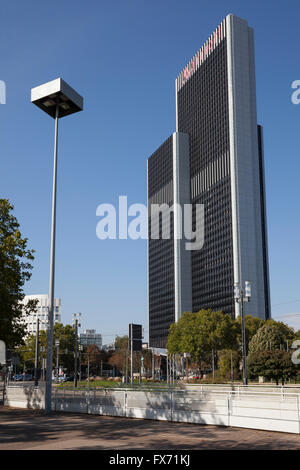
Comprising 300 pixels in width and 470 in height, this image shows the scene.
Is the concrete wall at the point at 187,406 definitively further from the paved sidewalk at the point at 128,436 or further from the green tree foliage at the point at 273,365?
the green tree foliage at the point at 273,365

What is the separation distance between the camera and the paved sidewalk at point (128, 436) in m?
14.0

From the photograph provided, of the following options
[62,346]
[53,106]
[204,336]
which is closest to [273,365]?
[53,106]

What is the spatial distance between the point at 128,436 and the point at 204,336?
272ft

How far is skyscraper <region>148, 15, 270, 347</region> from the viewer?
155 meters

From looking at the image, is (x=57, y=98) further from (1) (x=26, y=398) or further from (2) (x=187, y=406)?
(1) (x=26, y=398)

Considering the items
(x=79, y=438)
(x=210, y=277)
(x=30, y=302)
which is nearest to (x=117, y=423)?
(x=79, y=438)

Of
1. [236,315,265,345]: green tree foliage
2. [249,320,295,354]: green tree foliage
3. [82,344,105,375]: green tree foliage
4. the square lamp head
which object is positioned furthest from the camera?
[82,344,105,375]: green tree foliage

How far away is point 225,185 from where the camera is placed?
165 m

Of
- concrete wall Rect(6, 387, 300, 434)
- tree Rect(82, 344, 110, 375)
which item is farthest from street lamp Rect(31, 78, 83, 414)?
tree Rect(82, 344, 110, 375)

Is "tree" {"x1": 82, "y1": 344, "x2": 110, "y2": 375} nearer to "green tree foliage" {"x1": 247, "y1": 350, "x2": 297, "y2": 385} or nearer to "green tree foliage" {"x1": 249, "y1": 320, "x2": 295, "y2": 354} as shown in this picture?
"green tree foliage" {"x1": 249, "y1": 320, "x2": 295, "y2": 354}

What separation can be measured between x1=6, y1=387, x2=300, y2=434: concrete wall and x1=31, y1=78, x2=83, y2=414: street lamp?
2.58 m

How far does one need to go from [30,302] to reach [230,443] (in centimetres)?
1939

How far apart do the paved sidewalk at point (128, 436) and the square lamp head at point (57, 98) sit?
53.0 ft

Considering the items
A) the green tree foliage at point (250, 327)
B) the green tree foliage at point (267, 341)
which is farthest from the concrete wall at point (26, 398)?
the green tree foliage at point (250, 327)
